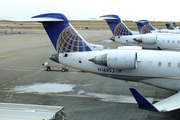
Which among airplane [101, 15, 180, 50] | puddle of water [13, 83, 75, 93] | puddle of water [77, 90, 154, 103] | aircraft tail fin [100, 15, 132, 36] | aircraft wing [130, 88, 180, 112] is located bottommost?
puddle of water [77, 90, 154, 103]

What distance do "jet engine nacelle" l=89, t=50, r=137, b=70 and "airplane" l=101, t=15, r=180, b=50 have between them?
46.2 feet

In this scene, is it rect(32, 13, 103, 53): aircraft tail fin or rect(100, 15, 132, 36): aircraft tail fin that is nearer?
rect(32, 13, 103, 53): aircraft tail fin

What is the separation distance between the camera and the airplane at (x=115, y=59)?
1383 centimetres

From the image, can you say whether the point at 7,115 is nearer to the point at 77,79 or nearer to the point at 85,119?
the point at 85,119

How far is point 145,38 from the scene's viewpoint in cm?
3123

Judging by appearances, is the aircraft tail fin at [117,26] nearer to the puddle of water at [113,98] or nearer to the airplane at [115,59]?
the airplane at [115,59]

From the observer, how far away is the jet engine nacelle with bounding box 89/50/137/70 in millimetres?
13820

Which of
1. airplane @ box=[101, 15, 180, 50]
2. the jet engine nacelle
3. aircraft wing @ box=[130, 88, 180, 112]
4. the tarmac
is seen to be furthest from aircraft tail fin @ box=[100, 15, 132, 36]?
aircraft wing @ box=[130, 88, 180, 112]

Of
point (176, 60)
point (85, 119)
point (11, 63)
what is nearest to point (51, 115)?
point (85, 119)

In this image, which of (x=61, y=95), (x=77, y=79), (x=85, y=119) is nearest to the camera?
(x=85, y=119)

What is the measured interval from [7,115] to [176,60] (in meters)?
9.72

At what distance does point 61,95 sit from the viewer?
16.1 metres

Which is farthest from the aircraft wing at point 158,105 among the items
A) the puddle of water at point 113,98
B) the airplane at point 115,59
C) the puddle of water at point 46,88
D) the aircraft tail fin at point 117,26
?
the aircraft tail fin at point 117,26

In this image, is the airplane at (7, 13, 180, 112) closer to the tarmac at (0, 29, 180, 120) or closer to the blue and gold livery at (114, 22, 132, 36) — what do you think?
the tarmac at (0, 29, 180, 120)
